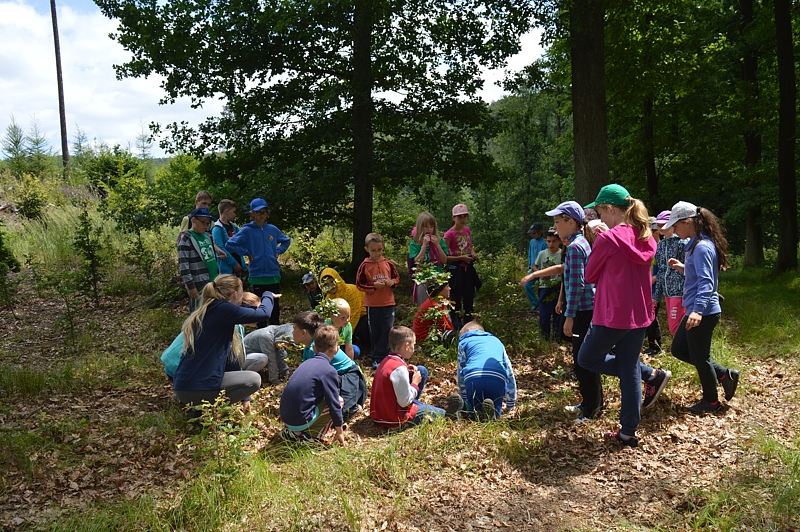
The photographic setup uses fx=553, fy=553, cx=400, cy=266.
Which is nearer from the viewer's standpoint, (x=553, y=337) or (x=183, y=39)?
(x=553, y=337)

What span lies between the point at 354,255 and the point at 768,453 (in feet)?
28.4

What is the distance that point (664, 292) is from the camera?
6156mm

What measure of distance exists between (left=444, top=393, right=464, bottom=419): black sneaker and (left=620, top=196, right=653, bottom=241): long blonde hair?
2.13 metres

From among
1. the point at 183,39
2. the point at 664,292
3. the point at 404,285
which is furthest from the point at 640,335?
the point at 183,39

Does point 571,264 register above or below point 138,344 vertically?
above

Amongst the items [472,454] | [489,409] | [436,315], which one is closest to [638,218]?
[489,409]

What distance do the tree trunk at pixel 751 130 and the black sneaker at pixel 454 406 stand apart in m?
13.2

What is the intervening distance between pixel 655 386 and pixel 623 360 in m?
0.82

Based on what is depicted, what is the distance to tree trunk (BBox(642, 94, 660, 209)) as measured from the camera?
55.9 feet

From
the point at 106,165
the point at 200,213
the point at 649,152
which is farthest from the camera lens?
the point at 106,165

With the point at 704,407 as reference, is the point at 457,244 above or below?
above

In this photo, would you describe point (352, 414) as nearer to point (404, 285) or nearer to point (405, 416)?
point (405, 416)

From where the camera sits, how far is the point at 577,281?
493 cm

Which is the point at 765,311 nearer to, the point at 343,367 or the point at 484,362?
the point at 484,362
